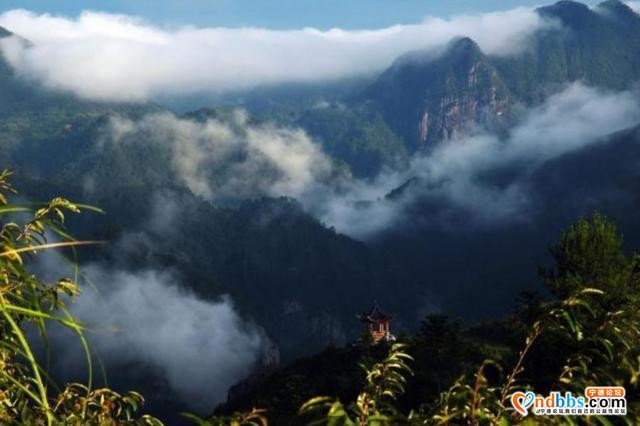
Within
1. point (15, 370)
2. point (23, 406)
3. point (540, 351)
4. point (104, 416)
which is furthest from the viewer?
point (540, 351)

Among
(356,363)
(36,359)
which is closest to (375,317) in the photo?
(36,359)

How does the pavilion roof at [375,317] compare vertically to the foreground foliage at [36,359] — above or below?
below

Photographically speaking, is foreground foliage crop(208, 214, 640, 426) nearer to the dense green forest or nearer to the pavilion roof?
the dense green forest

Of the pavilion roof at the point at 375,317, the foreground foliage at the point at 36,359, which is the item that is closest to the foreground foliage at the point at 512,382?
the foreground foliage at the point at 36,359

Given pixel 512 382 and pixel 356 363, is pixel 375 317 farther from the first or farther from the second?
pixel 512 382

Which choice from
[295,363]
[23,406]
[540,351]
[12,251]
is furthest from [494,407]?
[295,363]

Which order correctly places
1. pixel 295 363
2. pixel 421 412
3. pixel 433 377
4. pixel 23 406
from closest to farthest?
pixel 421 412 < pixel 23 406 < pixel 433 377 < pixel 295 363

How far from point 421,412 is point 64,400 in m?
3.73

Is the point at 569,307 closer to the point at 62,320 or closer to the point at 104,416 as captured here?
the point at 62,320

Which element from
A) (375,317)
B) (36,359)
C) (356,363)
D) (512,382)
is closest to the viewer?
(512,382)

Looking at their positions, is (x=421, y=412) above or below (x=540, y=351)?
above

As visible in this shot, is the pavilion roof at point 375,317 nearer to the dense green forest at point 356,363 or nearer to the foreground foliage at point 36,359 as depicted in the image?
the dense green forest at point 356,363

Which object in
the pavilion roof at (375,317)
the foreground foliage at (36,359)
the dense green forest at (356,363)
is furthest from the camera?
the pavilion roof at (375,317)

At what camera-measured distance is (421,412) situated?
6445 millimetres
